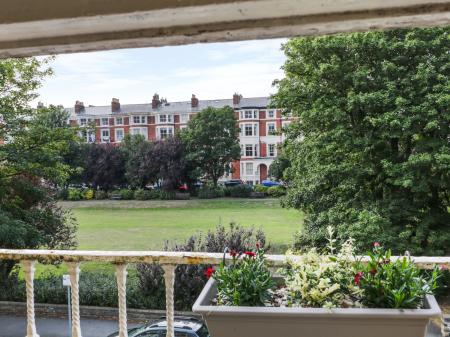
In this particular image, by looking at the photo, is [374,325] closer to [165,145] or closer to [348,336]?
[348,336]

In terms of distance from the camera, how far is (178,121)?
3095cm

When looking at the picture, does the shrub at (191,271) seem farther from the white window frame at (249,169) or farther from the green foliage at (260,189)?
the white window frame at (249,169)

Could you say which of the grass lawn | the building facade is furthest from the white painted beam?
the building facade

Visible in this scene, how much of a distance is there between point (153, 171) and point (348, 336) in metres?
24.9

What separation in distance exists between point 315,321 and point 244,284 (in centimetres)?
25

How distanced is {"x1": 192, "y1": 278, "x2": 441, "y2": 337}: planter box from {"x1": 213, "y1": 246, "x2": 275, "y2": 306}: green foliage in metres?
0.06

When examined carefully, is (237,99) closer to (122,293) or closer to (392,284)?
(122,293)

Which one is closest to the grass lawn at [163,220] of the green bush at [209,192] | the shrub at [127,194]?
the green bush at [209,192]

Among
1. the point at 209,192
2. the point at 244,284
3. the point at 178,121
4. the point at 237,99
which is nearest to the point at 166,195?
the point at 209,192

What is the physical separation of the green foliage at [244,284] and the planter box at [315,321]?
6 cm

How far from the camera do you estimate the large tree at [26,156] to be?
8.26m

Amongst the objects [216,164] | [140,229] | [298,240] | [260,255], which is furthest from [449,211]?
[216,164]

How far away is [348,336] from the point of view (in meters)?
1.39

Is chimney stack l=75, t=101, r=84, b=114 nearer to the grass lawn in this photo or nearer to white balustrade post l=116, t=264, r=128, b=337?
the grass lawn
